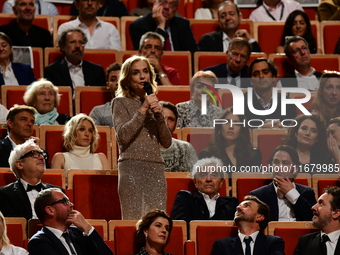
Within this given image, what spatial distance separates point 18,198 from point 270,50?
6.97ft

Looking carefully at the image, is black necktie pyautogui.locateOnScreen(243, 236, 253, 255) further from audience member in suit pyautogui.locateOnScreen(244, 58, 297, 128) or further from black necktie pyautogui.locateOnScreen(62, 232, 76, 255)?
audience member in suit pyautogui.locateOnScreen(244, 58, 297, 128)

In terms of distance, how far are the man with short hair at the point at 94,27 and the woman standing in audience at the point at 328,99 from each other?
3.94 feet

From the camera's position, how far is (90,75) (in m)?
3.85

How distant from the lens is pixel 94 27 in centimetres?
423

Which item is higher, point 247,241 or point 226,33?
point 226,33

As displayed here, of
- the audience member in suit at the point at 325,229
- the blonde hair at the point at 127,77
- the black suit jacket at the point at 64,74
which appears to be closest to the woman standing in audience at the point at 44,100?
the black suit jacket at the point at 64,74

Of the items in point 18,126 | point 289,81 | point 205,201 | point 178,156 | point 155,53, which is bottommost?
point 205,201

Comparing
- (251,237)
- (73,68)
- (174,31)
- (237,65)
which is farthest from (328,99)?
(73,68)

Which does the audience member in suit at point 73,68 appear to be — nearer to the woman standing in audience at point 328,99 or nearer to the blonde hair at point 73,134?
the blonde hair at point 73,134

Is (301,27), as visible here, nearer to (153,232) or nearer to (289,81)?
(289,81)

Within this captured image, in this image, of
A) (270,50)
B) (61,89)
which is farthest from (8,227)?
(270,50)

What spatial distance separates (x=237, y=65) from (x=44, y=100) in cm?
96

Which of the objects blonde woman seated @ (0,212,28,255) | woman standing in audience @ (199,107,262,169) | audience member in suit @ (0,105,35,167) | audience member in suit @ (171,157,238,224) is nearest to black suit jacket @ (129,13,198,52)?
woman standing in audience @ (199,107,262,169)

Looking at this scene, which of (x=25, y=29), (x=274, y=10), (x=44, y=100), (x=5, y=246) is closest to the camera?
(x=5, y=246)
